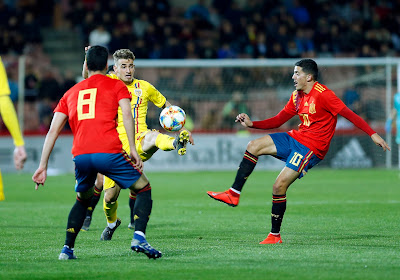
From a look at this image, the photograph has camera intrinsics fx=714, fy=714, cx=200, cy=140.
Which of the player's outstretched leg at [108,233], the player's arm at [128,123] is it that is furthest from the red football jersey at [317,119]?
the player's arm at [128,123]

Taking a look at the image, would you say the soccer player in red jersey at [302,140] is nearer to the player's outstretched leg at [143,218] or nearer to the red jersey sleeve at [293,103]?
the red jersey sleeve at [293,103]

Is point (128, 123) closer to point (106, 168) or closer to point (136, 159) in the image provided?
point (136, 159)

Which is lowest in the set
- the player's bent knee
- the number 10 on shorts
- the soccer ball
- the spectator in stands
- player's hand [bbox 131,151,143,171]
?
the player's bent knee

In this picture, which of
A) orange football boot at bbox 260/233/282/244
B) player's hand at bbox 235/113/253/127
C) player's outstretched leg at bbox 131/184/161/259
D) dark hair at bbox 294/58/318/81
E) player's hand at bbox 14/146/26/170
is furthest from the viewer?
player's hand at bbox 235/113/253/127

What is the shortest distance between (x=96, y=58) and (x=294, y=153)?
112 inches

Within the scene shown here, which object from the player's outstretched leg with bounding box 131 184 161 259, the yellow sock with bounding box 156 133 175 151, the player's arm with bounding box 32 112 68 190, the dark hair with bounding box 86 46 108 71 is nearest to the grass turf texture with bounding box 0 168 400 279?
the player's outstretched leg with bounding box 131 184 161 259

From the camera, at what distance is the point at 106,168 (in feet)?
21.0

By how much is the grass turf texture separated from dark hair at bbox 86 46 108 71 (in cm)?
179

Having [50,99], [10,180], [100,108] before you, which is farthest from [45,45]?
[100,108]

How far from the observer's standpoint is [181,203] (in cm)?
1312

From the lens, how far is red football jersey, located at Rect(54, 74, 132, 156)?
6.40m

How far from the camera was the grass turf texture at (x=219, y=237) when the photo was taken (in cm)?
608

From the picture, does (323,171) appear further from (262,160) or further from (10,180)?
(10,180)

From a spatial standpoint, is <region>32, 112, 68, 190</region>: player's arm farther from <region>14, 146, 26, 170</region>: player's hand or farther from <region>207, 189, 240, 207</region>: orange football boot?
<region>207, 189, 240, 207</region>: orange football boot
